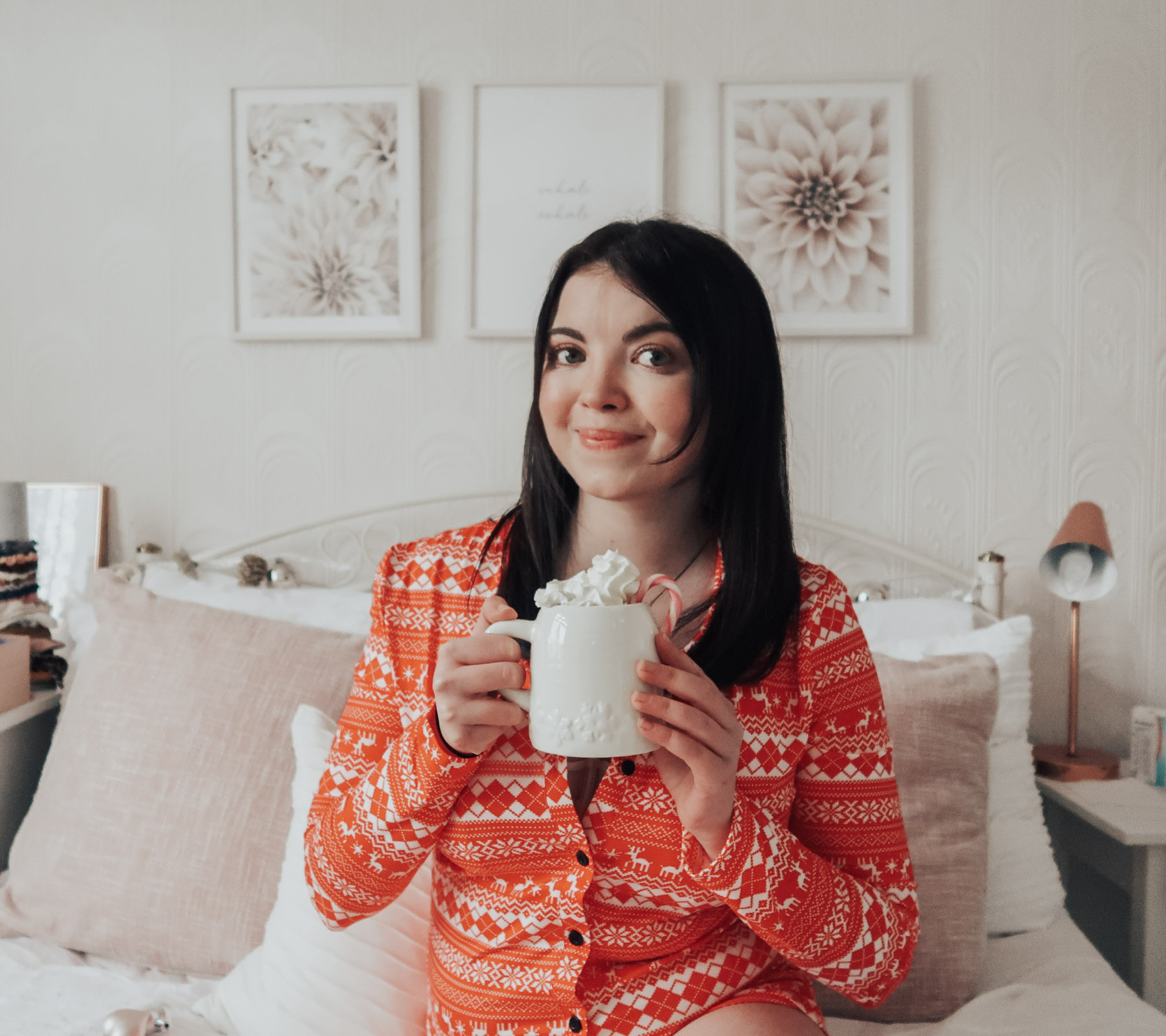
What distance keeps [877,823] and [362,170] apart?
1618mm

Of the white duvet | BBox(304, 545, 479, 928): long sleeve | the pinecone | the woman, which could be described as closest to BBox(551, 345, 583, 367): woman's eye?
the woman

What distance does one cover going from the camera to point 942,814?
1320mm

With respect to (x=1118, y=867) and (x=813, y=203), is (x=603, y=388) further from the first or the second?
(x=1118, y=867)

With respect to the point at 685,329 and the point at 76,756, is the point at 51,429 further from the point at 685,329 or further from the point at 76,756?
the point at 685,329

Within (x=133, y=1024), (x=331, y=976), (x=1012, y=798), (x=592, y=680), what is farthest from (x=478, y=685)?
(x=1012, y=798)

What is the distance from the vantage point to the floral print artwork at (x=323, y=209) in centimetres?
189

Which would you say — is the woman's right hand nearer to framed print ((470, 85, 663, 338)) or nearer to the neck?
the neck

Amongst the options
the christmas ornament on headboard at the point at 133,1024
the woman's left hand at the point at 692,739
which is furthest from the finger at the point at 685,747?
the christmas ornament on headboard at the point at 133,1024

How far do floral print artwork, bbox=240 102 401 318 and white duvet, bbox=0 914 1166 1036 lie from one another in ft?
4.18

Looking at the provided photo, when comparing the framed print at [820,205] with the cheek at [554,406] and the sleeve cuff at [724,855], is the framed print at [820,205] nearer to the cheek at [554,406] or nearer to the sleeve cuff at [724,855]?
the cheek at [554,406]

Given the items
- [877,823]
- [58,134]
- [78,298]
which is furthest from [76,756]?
[58,134]

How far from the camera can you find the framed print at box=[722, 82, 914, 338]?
72.1 inches

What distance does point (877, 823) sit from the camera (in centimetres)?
97

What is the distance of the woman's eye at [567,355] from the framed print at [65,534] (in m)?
1.41
